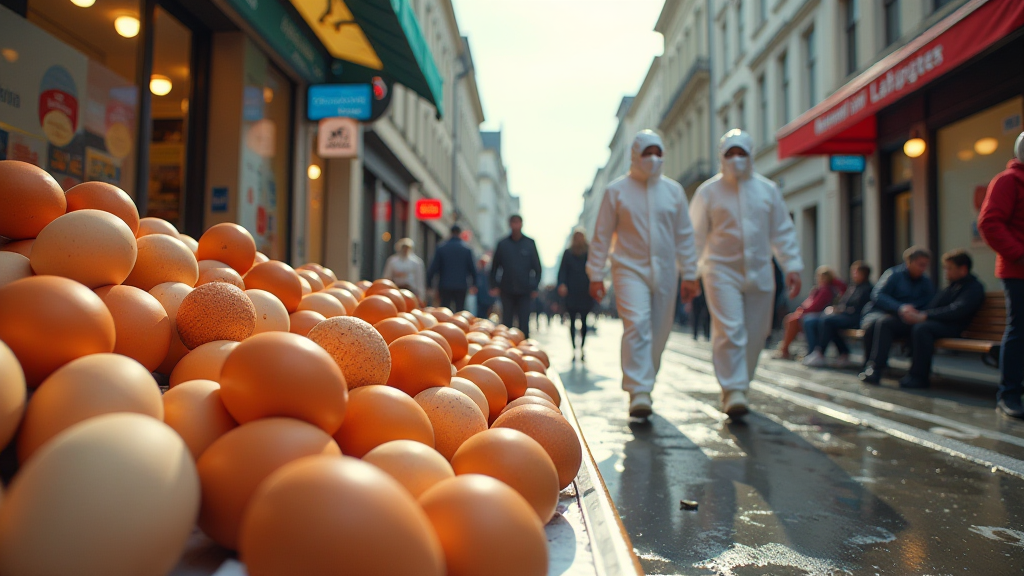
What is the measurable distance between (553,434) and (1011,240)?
483cm

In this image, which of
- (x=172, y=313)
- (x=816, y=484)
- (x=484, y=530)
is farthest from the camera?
(x=816, y=484)

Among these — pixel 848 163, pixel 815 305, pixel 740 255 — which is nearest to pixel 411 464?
pixel 740 255

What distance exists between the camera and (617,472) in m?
3.22

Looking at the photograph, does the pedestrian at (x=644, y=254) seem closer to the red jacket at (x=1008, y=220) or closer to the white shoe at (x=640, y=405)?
the white shoe at (x=640, y=405)

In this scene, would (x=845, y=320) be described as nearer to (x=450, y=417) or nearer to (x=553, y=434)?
(x=553, y=434)

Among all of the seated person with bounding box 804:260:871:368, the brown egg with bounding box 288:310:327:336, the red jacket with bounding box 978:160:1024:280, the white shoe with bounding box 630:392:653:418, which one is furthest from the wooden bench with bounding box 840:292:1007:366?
the brown egg with bounding box 288:310:327:336

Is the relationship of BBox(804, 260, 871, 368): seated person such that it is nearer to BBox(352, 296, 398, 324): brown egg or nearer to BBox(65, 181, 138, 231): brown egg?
BBox(352, 296, 398, 324): brown egg

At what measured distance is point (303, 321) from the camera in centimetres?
199

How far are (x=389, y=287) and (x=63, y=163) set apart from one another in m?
3.06

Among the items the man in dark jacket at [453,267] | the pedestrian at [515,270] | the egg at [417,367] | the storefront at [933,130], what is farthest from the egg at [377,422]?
the man in dark jacket at [453,267]

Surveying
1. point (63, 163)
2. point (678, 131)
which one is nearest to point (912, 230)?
point (63, 163)

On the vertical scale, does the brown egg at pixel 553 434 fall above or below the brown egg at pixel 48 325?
below

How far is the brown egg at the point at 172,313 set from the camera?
5.16ft

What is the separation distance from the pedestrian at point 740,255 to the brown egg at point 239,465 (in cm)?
416
